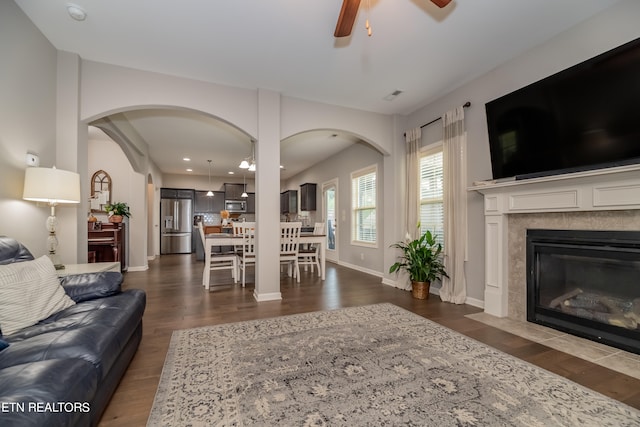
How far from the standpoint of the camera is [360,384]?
1.74 metres

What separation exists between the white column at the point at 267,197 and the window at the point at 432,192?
2282 millimetres

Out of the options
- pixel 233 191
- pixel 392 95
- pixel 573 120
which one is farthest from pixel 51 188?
pixel 233 191

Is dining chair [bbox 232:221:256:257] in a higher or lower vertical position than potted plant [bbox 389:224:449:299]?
higher

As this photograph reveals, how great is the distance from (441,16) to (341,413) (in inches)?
122

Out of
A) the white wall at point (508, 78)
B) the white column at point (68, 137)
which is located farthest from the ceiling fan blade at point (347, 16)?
the white column at point (68, 137)

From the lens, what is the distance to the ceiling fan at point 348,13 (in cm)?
177

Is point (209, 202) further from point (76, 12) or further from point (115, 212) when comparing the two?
point (76, 12)

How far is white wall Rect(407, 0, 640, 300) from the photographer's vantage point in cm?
228

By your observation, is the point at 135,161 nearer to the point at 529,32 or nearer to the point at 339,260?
the point at 339,260

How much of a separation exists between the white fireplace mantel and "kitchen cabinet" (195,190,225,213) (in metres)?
8.55

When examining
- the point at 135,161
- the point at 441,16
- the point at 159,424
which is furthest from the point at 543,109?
the point at 135,161

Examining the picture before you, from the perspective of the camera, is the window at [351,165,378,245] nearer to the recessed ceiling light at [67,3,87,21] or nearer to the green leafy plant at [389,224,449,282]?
the green leafy plant at [389,224,449,282]

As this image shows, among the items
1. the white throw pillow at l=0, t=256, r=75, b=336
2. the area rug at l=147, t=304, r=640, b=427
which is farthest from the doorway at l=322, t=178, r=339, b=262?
the white throw pillow at l=0, t=256, r=75, b=336

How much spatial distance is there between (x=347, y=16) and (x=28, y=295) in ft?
8.86
